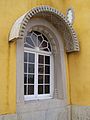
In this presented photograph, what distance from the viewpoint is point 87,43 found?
8.09m

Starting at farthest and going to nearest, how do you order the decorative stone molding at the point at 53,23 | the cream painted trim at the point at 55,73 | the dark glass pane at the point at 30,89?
the dark glass pane at the point at 30,89 < the cream painted trim at the point at 55,73 < the decorative stone molding at the point at 53,23

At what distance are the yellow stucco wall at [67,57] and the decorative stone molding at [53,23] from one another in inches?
11.5

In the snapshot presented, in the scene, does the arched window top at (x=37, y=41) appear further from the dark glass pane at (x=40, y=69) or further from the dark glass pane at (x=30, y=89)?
the dark glass pane at (x=30, y=89)

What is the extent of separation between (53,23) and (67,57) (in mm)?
1448

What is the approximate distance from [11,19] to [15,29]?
0.55m

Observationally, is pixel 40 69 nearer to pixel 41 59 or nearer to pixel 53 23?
pixel 41 59

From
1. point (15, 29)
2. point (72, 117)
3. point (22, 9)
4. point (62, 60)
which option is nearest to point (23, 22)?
point (15, 29)

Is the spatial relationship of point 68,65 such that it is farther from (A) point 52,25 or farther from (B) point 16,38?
(B) point 16,38

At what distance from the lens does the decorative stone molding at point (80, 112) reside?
7.91m

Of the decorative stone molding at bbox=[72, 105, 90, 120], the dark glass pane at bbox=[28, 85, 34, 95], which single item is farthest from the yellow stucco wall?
the dark glass pane at bbox=[28, 85, 34, 95]

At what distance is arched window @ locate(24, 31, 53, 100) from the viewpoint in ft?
25.3

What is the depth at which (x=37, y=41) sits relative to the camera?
8211mm

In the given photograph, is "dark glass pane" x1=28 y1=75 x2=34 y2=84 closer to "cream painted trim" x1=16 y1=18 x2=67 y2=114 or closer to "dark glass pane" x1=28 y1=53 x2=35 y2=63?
"dark glass pane" x1=28 y1=53 x2=35 y2=63

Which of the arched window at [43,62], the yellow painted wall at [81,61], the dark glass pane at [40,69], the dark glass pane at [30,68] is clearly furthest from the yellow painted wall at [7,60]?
the yellow painted wall at [81,61]
